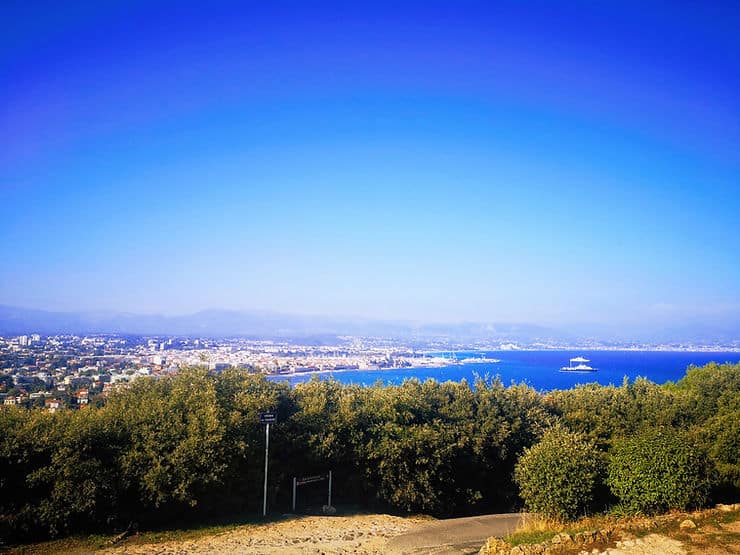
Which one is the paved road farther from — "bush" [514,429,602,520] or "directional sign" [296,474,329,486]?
"directional sign" [296,474,329,486]

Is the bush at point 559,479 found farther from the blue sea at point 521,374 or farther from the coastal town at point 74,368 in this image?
the coastal town at point 74,368

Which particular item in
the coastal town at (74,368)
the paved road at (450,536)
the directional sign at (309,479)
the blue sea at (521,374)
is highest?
the coastal town at (74,368)

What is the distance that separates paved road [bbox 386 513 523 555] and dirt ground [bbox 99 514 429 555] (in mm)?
435

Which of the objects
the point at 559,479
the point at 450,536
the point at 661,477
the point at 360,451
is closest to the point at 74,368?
the point at 360,451

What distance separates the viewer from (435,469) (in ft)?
62.4

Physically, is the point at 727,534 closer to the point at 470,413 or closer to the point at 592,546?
the point at 592,546

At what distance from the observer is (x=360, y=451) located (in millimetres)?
18875

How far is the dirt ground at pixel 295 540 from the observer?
41.2 feet

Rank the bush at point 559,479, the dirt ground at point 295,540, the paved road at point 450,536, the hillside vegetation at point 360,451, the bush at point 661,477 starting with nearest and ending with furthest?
the dirt ground at point 295,540 < the paved road at point 450,536 < the bush at point 661,477 < the hillside vegetation at point 360,451 < the bush at point 559,479

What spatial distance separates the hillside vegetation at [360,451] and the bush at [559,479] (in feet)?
0.12

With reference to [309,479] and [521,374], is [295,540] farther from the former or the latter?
[521,374]

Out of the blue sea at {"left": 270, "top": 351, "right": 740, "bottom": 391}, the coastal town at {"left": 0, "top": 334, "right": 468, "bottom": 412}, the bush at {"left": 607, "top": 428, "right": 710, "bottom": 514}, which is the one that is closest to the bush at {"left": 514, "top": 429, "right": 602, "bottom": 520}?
the bush at {"left": 607, "top": 428, "right": 710, "bottom": 514}

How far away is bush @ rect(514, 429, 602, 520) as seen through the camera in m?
14.1

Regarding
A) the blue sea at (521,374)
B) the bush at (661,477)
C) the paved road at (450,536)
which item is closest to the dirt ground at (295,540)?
the paved road at (450,536)
